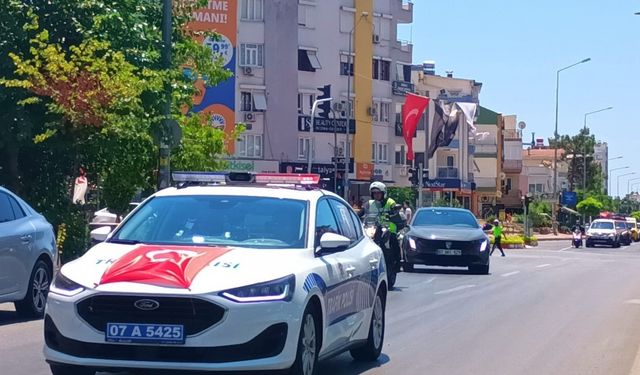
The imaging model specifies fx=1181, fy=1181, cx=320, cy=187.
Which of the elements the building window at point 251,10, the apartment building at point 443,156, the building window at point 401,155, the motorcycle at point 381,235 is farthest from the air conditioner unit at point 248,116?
the motorcycle at point 381,235

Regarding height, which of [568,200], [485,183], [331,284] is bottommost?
[568,200]

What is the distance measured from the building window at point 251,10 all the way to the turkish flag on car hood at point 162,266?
173 feet

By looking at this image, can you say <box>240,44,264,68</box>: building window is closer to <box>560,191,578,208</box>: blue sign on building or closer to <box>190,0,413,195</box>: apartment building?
<box>190,0,413,195</box>: apartment building

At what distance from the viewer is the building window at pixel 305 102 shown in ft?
207

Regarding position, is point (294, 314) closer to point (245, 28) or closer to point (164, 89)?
point (164, 89)

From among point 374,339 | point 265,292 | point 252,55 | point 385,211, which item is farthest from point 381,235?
point 252,55

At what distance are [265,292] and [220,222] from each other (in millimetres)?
1387

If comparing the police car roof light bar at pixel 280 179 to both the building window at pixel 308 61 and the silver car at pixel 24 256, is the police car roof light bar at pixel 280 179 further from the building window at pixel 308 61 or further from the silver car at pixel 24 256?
the building window at pixel 308 61

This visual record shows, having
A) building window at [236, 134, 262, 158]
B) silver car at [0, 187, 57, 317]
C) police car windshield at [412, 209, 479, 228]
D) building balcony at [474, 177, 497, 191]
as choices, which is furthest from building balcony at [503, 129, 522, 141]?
silver car at [0, 187, 57, 317]

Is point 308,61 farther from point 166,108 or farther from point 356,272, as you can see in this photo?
point 356,272

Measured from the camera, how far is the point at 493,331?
14195 mm

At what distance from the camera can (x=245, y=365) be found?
795 cm

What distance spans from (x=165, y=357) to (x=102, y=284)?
2.14 ft

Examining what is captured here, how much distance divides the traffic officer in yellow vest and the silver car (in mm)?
6381
